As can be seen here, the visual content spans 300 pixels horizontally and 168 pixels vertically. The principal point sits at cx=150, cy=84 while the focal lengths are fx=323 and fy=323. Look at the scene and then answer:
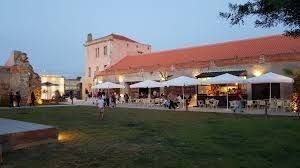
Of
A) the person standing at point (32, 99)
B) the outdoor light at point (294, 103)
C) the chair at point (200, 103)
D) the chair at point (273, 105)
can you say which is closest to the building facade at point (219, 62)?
the chair at point (200, 103)

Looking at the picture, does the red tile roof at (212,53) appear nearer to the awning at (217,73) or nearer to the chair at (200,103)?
the awning at (217,73)

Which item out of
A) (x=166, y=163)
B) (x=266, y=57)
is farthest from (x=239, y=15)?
(x=266, y=57)

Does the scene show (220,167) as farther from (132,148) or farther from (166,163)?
(132,148)

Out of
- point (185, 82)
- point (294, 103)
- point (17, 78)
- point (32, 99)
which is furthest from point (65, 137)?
point (17, 78)

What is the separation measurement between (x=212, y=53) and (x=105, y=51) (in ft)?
61.6

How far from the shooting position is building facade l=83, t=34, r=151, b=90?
4461 cm

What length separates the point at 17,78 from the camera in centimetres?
2902

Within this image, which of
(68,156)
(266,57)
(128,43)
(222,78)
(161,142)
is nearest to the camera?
(68,156)

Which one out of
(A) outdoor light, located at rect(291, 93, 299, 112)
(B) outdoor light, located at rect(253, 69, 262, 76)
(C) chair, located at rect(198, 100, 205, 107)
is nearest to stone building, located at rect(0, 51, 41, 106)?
(C) chair, located at rect(198, 100, 205, 107)

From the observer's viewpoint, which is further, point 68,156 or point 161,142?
point 161,142

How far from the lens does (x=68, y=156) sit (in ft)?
24.9

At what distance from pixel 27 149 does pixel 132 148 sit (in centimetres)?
275

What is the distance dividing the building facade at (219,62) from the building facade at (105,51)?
13.4 feet

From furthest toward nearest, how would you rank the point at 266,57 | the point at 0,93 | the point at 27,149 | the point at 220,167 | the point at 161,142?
the point at 0,93 < the point at 266,57 < the point at 161,142 < the point at 27,149 < the point at 220,167
